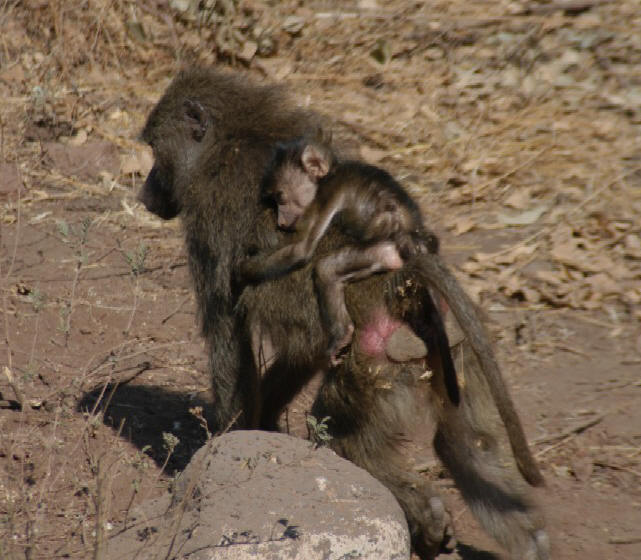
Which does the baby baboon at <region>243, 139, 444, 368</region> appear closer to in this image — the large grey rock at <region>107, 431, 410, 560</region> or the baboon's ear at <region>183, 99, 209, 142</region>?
the large grey rock at <region>107, 431, 410, 560</region>

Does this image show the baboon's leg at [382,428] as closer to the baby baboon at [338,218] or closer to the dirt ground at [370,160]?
the baby baboon at [338,218]

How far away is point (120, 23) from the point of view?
28.3ft

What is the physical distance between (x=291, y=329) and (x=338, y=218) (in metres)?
0.50

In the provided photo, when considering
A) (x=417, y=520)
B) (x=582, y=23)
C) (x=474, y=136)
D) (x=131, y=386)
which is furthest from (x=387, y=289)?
(x=582, y=23)

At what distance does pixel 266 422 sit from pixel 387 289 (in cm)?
134

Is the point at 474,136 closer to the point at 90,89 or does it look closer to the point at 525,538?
the point at 90,89

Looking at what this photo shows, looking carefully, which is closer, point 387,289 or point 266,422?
point 387,289

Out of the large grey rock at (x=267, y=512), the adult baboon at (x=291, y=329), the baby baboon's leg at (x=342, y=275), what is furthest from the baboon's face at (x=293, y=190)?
the large grey rock at (x=267, y=512)

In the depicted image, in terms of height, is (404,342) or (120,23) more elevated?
(120,23)

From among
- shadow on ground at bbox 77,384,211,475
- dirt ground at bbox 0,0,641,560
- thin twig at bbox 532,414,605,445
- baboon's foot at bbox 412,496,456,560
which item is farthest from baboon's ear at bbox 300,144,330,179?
thin twig at bbox 532,414,605,445

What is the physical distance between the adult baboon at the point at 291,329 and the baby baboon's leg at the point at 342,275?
0.11 ft

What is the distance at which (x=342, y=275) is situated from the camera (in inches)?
153

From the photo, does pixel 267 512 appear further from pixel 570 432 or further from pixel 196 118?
pixel 570 432

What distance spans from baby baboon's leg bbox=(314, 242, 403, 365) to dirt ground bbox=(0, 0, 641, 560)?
0.68 m
